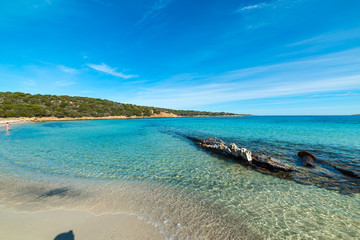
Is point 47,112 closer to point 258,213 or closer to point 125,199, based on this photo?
point 125,199

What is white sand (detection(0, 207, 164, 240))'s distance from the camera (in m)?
4.19

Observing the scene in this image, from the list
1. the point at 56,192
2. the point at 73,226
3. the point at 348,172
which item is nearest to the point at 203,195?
the point at 73,226

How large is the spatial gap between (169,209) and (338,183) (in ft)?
30.8

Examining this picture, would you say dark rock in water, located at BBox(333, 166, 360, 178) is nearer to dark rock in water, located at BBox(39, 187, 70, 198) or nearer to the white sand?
the white sand

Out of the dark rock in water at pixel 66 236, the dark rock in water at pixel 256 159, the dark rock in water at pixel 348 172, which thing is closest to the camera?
the dark rock in water at pixel 66 236

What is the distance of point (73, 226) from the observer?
4566 millimetres

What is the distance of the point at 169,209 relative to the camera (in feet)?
18.6

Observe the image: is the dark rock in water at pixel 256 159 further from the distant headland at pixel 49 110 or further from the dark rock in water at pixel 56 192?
→ the distant headland at pixel 49 110

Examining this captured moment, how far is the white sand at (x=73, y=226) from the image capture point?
13.7 ft

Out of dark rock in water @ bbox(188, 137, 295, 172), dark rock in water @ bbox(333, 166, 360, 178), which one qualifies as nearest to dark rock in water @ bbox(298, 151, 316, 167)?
dark rock in water @ bbox(333, 166, 360, 178)

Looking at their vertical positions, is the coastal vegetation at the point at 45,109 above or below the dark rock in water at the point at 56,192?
above

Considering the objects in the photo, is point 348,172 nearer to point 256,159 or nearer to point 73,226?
point 256,159

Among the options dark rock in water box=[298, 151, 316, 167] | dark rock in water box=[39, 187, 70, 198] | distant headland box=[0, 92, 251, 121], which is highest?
distant headland box=[0, 92, 251, 121]

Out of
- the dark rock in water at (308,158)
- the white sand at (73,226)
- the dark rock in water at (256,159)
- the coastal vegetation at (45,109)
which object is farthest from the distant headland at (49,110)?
the dark rock in water at (308,158)
